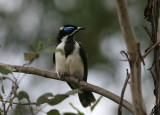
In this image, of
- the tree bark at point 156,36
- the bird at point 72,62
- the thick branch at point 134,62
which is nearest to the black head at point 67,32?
the bird at point 72,62

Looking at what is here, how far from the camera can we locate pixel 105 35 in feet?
25.6

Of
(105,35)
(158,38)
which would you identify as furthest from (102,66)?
(158,38)

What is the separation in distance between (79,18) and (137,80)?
4.95 meters

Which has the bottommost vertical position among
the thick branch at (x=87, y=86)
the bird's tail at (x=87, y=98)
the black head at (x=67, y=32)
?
the bird's tail at (x=87, y=98)

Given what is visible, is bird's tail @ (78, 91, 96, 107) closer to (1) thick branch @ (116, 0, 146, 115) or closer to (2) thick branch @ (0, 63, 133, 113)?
(2) thick branch @ (0, 63, 133, 113)

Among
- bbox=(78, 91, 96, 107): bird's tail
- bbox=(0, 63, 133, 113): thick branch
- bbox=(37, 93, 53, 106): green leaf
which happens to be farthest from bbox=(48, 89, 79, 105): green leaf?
bbox=(78, 91, 96, 107): bird's tail

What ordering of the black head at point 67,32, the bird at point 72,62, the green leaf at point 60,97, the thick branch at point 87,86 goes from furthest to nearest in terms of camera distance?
the black head at point 67,32
the bird at point 72,62
the thick branch at point 87,86
the green leaf at point 60,97

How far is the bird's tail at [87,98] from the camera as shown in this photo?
5.44 m

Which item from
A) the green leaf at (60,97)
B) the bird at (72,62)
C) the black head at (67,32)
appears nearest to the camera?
the green leaf at (60,97)

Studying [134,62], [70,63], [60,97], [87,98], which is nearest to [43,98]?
[60,97]

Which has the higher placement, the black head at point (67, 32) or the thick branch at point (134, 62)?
the black head at point (67, 32)

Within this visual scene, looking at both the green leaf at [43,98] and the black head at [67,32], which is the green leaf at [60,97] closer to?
the green leaf at [43,98]

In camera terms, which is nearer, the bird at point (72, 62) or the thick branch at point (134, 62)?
the thick branch at point (134, 62)

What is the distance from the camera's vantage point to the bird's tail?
5.44m
